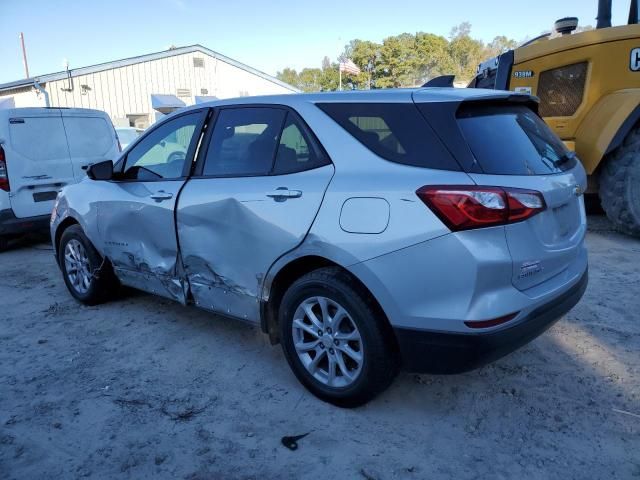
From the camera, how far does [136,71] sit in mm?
21719

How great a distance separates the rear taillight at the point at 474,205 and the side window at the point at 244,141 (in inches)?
46.4

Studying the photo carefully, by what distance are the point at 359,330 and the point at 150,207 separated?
78.0 inches

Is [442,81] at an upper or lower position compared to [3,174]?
upper

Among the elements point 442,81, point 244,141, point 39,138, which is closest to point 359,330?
point 244,141

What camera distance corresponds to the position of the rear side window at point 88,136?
727 centimetres

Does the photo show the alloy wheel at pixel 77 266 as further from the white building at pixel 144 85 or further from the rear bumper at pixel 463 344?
the white building at pixel 144 85

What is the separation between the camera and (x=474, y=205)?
2348mm

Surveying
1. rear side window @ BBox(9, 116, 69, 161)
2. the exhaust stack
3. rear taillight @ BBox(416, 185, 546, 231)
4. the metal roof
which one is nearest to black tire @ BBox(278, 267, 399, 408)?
rear taillight @ BBox(416, 185, 546, 231)

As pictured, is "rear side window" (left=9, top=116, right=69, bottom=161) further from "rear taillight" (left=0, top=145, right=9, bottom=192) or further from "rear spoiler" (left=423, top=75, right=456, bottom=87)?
"rear spoiler" (left=423, top=75, right=456, bottom=87)

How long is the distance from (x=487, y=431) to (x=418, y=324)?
2.51ft

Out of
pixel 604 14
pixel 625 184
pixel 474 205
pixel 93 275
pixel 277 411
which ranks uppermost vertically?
pixel 604 14

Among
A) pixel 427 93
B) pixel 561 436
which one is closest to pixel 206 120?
pixel 427 93

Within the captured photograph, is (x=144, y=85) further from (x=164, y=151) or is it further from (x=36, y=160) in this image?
(x=164, y=151)

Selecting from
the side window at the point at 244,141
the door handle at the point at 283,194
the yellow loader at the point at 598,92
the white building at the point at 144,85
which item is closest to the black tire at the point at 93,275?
the side window at the point at 244,141
